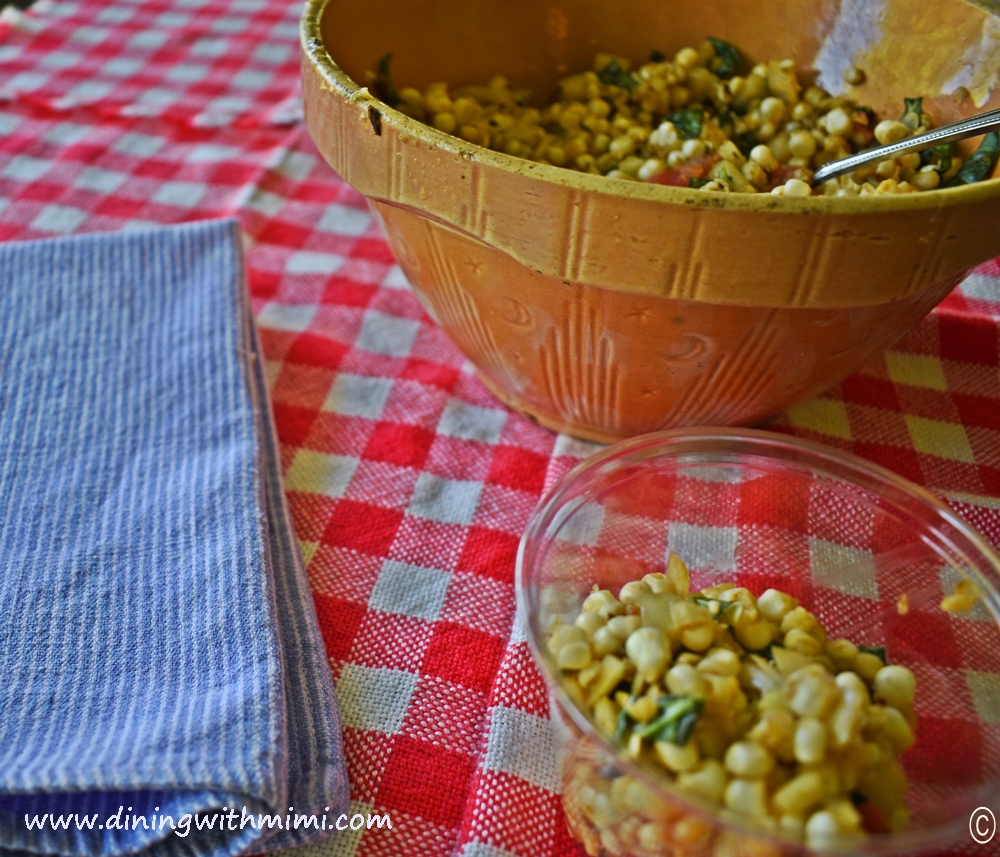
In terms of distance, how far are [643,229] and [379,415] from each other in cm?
34

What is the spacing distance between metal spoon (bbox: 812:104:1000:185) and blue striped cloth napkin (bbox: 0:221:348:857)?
452mm

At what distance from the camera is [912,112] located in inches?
26.2

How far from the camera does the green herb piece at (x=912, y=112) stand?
66cm

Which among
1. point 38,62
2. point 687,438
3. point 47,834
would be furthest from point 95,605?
point 38,62

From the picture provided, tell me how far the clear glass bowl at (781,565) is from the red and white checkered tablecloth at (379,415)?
0.06m

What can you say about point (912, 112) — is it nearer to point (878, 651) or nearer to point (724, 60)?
point (724, 60)

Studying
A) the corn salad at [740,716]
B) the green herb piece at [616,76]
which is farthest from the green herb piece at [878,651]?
the green herb piece at [616,76]

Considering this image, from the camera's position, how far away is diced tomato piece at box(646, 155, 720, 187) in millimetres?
625

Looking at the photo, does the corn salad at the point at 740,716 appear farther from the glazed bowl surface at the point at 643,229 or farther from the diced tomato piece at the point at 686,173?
the diced tomato piece at the point at 686,173

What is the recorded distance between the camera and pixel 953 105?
Answer: 0.66 m

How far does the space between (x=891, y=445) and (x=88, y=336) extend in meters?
0.65

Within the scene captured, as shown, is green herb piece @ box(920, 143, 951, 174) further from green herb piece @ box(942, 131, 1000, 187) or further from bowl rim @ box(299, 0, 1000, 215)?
bowl rim @ box(299, 0, 1000, 215)

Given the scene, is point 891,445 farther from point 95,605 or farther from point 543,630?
point 95,605

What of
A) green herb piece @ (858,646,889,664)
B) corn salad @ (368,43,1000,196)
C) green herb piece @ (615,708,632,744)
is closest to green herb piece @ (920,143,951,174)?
corn salad @ (368,43,1000,196)
